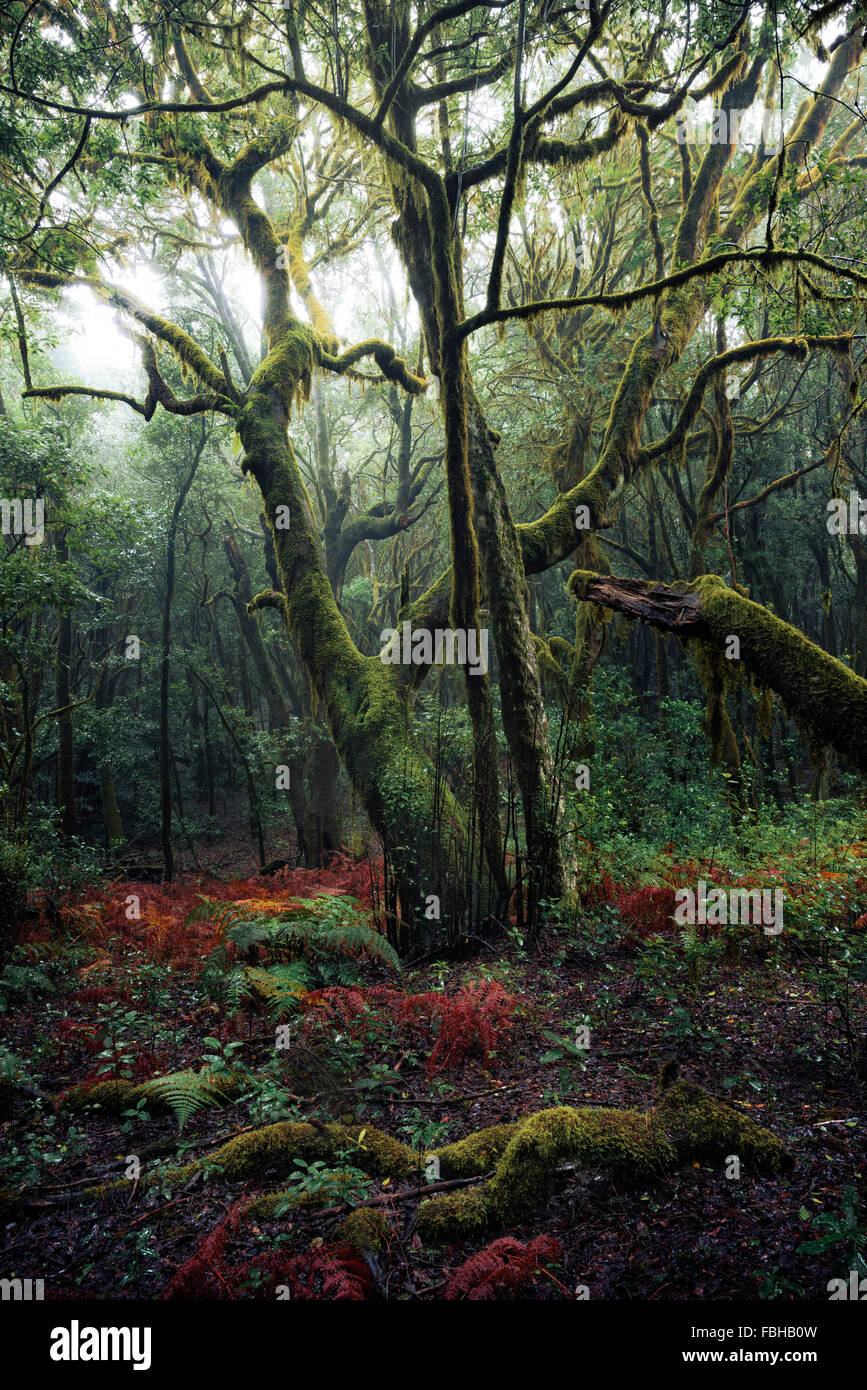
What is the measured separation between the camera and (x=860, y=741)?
414 centimetres

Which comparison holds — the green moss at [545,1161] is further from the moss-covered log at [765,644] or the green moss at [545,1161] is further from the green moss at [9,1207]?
the moss-covered log at [765,644]

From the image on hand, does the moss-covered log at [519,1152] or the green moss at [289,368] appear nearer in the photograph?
the moss-covered log at [519,1152]

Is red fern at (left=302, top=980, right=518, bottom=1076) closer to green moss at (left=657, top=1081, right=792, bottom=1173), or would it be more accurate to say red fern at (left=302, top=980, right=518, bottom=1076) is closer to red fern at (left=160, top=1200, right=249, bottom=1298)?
green moss at (left=657, top=1081, right=792, bottom=1173)

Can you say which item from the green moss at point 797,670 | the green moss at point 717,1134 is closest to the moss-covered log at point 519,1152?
the green moss at point 717,1134

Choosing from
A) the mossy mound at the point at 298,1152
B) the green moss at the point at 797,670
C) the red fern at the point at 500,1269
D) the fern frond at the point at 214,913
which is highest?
the green moss at the point at 797,670

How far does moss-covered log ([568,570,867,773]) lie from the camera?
422 centimetres

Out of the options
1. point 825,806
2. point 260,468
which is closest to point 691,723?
point 825,806

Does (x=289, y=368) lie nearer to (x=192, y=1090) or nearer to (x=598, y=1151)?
(x=192, y=1090)

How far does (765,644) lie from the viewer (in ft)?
15.0

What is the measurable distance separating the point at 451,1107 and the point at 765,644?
139 inches

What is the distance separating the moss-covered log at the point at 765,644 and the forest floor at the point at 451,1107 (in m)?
1.39

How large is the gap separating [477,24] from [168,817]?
1214 cm

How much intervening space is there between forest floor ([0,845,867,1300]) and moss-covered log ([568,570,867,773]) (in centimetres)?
139

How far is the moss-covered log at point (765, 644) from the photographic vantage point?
4223 millimetres
